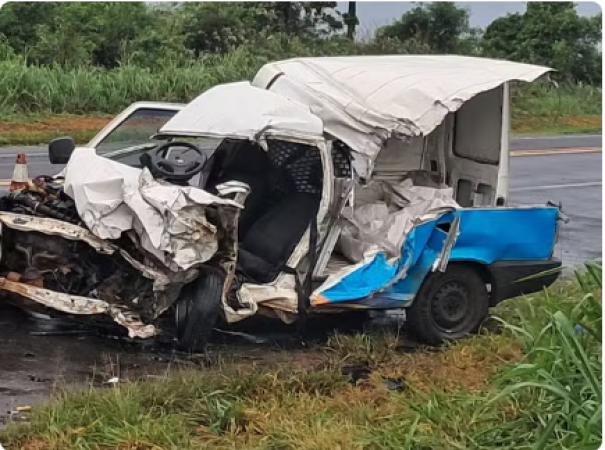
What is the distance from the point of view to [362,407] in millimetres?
5012

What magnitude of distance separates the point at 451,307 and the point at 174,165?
2.13m

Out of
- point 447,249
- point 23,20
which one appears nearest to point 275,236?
point 447,249

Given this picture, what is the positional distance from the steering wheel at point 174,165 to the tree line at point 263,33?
1518 centimetres

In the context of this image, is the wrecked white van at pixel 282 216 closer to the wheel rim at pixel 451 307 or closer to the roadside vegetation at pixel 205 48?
the wheel rim at pixel 451 307

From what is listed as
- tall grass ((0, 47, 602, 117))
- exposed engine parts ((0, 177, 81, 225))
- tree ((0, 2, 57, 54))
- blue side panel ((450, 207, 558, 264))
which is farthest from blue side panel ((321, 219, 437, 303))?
tree ((0, 2, 57, 54))

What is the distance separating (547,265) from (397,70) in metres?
1.74

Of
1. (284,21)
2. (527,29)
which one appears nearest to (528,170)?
(284,21)

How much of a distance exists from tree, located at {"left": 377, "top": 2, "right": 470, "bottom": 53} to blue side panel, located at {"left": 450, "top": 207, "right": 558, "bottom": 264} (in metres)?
20.8

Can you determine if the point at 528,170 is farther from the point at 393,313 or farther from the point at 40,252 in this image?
the point at 40,252

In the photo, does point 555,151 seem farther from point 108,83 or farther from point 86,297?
point 86,297

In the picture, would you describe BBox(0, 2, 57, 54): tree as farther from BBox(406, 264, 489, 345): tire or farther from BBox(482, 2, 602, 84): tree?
BBox(406, 264, 489, 345): tire

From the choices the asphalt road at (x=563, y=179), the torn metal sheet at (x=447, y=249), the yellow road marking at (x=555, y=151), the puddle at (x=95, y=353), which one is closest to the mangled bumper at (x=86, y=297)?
the puddle at (x=95, y=353)

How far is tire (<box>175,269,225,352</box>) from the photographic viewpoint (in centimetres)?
586

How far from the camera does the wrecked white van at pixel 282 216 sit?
19.2 feet
